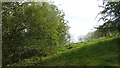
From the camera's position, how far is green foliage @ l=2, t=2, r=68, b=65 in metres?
19.4

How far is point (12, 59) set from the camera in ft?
63.9

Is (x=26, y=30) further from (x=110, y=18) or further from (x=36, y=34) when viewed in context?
(x=110, y=18)

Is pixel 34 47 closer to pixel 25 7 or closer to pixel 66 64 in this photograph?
pixel 25 7

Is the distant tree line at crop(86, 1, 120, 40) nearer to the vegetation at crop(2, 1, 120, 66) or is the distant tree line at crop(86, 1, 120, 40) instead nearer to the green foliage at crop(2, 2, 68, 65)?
the vegetation at crop(2, 1, 120, 66)

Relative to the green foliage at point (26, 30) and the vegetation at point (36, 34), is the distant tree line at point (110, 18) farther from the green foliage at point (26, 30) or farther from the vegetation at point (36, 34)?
the green foliage at point (26, 30)

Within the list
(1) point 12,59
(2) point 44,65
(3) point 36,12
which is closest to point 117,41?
(2) point 44,65

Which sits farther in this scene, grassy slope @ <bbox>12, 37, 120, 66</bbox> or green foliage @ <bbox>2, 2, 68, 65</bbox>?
green foliage @ <bbox>2, 2, 68, 65</bbox>

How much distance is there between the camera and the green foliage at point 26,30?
19.4m

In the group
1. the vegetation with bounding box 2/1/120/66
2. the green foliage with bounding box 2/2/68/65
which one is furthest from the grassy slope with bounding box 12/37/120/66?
the green foliage with bounding box 2/2/68/65

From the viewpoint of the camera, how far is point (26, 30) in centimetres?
1959

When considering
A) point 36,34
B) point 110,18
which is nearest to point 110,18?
Answer: point 110,18

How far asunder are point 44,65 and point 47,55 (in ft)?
10.9

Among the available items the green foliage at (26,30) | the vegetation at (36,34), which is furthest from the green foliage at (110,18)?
the green foliage at (26,30)

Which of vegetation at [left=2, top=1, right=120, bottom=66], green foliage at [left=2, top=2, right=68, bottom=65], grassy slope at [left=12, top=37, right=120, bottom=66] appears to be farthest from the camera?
green foliage at [left=2, top=2, right=68, bottom=65]
